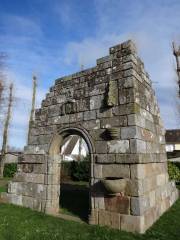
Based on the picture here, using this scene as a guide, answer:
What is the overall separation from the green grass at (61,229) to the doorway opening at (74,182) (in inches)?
34.3

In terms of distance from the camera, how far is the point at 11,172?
63.4 feet

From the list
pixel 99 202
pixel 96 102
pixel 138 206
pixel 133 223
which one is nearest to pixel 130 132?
pixel 96 102

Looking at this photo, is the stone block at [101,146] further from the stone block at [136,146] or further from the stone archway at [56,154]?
the stone block at [136,146]

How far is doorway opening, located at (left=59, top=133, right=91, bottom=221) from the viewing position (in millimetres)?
6770

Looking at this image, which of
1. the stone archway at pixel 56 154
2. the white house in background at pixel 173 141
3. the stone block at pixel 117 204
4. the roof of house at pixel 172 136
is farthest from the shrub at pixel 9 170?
the roof of house at pixel 172 136

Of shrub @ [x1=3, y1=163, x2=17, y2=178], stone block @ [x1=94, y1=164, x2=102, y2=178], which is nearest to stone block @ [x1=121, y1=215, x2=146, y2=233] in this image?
stone block @ [x1=94, y1=164, x2=102, y2=178]

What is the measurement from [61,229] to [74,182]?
1051cm

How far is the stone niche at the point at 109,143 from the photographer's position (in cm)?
495

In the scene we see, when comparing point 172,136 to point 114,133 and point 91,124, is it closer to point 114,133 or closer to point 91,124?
point 91,124

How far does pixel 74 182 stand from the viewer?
595 inches

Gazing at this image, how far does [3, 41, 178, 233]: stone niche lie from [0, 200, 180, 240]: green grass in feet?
0.86

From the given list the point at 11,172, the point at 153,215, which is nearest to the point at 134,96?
the point at 153,215

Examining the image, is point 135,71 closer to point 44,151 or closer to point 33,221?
point 44,151

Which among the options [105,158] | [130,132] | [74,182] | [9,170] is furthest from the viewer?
[9,170]
